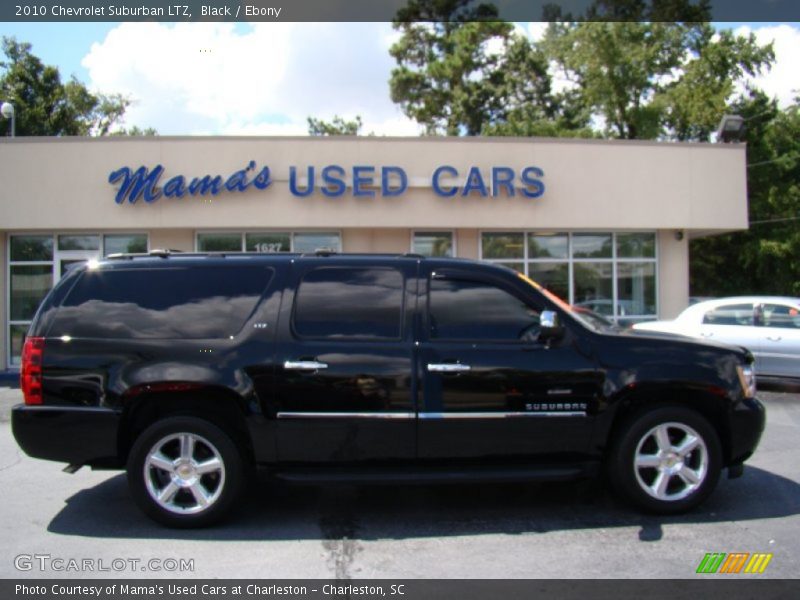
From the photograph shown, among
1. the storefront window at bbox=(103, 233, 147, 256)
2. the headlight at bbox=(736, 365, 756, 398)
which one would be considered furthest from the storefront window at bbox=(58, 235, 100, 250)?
the headlight at bbox=(736, 365, 756, 398)

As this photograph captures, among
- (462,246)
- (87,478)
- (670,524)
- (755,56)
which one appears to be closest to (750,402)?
(670,524)

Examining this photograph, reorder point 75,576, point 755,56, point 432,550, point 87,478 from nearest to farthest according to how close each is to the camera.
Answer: point 75,576, point 432,550, point 87,478, point 755,56

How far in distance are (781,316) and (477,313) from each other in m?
8.55

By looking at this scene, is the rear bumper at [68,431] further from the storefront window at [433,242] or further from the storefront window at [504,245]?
the storefront window at [504,245]

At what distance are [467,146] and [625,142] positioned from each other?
365cm

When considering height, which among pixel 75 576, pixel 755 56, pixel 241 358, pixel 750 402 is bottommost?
pixel 75 576

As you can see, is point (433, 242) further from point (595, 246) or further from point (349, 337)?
point (349, 337)

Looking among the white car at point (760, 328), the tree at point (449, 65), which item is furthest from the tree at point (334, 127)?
the white car at point (760, 328)

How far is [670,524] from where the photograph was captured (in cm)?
496

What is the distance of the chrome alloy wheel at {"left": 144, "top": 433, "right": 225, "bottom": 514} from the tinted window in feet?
3.67

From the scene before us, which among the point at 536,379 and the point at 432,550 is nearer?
the point at 432,550

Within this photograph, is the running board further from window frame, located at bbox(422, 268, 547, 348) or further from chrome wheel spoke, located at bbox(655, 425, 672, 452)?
window frame, located at bbox(422, 268, 547, 348)

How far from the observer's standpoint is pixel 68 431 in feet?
16.1

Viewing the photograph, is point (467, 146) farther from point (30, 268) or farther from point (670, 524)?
point (670, 524)
